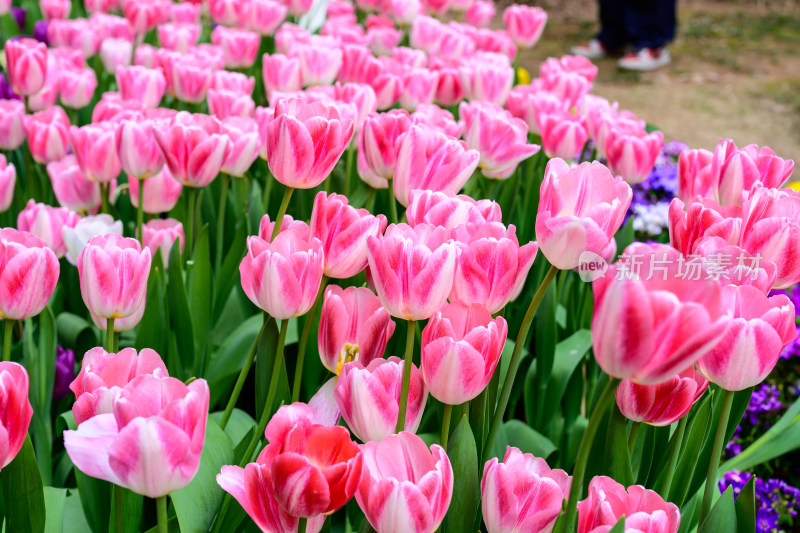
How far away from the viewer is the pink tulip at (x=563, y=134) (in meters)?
1.81

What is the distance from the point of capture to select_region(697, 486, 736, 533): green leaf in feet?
3.00

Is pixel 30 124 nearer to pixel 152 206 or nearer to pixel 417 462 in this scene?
pixel 152 206

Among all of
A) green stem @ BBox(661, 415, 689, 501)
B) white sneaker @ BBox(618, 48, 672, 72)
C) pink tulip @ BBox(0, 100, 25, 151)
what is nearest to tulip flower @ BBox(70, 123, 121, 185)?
pink tulip @ BBox(0, 100, 25, 151)

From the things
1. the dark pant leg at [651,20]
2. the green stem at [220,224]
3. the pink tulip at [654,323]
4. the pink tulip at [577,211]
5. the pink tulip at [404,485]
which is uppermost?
the pink tulip at [654,323]

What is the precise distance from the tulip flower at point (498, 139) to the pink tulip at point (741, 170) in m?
0.32

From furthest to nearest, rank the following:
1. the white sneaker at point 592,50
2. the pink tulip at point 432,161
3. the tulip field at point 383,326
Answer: the white sneaker at point 592,50 < the pink tulip at point 432,161 < the tulip field at point 383,326

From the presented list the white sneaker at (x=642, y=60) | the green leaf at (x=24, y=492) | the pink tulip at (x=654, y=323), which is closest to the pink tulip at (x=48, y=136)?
the green leaf at (x=24, y=492)

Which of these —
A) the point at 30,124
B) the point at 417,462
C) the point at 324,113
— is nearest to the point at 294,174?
the point at 324,113

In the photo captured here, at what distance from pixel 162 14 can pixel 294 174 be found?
2102 mm

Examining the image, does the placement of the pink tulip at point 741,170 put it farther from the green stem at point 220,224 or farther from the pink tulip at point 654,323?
the green stem at point 220,224

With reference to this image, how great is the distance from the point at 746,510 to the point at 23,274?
2.92 ft

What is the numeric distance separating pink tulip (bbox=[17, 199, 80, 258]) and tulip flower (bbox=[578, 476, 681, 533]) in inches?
40.1

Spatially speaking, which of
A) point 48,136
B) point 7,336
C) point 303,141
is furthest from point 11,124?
point 303,141

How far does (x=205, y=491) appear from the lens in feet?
3.14
